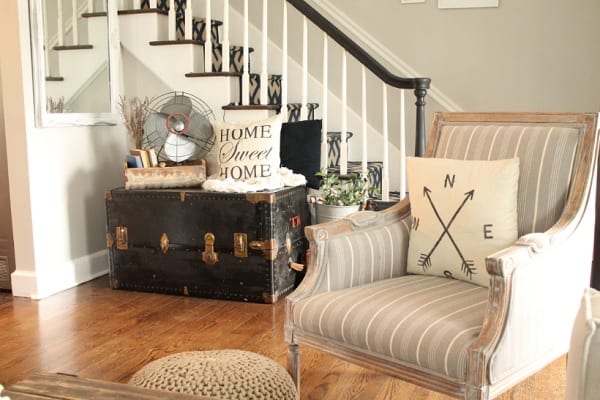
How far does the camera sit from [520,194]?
230 centimetres

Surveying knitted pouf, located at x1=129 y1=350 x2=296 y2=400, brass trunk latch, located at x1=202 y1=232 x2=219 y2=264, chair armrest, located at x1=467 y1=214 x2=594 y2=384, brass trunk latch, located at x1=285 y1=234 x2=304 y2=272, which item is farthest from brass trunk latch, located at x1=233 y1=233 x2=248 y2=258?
chair armrest, located at x1=467 y1=214 x2=594 y2=384

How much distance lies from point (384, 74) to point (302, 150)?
624 mm

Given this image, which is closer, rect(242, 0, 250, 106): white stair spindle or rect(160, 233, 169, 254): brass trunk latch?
rect(160, 233, 169, 254): brass trunk latch

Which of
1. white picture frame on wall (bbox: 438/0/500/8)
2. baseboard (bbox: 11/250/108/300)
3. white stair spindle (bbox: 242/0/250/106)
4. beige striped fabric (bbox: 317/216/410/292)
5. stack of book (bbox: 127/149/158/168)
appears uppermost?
white picture frame on wall (bbox: 438/0/500/8)

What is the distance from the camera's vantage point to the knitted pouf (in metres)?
1.78

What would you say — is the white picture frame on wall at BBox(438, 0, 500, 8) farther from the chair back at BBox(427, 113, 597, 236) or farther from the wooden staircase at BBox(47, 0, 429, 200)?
the chair back at BBox(427, 113, 597, 236)

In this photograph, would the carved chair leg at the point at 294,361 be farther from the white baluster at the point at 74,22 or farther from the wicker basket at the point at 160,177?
the white baluster at the point at 74,22

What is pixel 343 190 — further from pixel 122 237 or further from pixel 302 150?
pixel 122 237

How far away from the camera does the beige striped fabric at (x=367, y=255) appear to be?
7.44 ft

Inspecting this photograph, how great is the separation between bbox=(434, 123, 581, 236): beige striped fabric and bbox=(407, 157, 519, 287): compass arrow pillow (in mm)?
70

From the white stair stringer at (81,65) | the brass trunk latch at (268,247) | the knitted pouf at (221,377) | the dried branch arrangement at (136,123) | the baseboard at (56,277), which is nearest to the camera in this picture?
the knitted pouf at (221,377)

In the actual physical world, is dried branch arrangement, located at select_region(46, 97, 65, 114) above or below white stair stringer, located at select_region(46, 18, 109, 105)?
below

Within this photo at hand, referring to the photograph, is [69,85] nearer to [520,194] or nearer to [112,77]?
[112,77]

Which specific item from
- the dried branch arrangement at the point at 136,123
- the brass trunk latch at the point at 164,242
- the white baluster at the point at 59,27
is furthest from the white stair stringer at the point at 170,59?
the brass trunk latch at the point at 164,242
